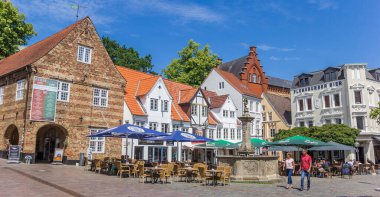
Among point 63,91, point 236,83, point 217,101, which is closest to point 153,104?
point 63,91

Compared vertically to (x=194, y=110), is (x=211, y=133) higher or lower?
lower

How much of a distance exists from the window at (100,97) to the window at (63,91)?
8.16 feet

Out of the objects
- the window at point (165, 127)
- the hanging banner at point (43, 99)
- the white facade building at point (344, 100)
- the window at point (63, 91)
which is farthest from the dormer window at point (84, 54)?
the white facade building at point (344, 100)

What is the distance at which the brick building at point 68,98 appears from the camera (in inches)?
1003

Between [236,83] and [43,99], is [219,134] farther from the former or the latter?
[43,99]

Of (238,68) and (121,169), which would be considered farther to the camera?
(238,68)

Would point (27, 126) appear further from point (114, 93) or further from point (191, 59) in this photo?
point (191, 59)

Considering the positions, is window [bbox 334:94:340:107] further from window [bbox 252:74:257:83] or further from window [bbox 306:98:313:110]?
window [bbox 252:74:257:83]

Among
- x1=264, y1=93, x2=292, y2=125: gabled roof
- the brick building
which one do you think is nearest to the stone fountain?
the brick building

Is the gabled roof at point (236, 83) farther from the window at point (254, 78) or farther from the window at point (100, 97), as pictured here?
the window at point (100, 97)

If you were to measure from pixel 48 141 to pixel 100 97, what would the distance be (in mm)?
5818

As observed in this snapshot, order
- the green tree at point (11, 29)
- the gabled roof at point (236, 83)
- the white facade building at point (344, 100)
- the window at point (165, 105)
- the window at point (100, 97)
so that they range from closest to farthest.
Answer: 1. the window at point (100, 97)
2. the window at point (165, 105)
3. the green tree at point (11, 29)
4. the white facade building at point (344, 100)
5. the gabled roof at point (236, 83)

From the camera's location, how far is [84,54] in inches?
1131

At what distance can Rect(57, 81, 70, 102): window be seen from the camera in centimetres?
2659
